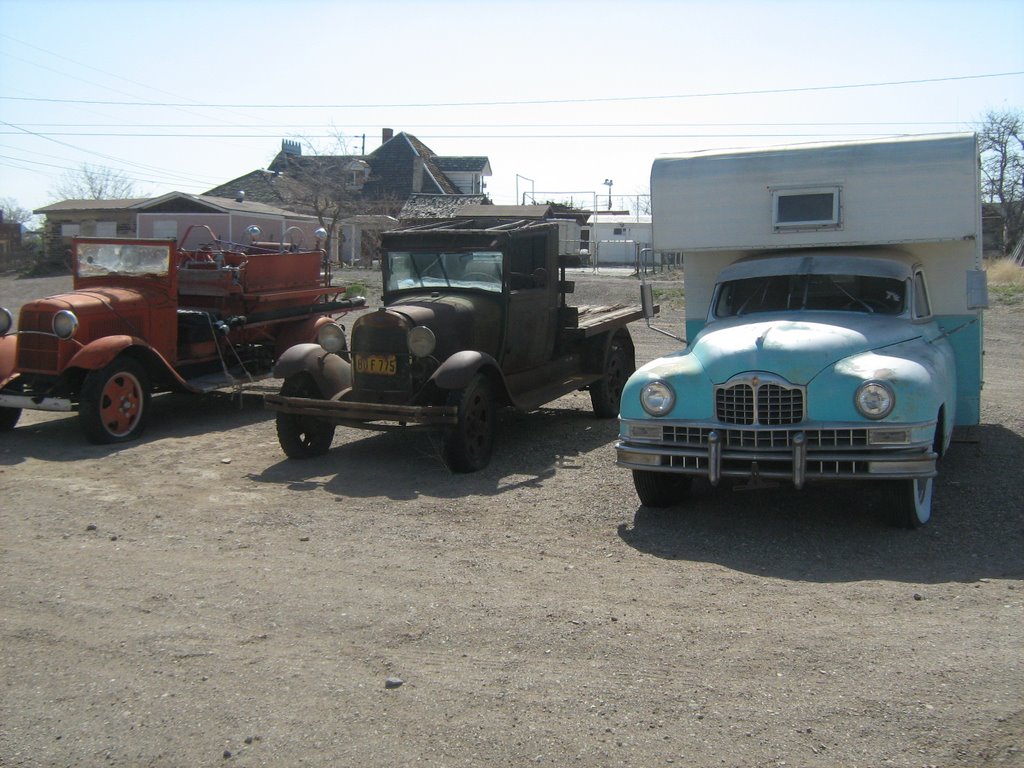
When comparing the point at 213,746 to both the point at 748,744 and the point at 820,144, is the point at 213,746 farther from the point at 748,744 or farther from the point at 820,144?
the point at 820,144

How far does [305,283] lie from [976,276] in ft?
27.4

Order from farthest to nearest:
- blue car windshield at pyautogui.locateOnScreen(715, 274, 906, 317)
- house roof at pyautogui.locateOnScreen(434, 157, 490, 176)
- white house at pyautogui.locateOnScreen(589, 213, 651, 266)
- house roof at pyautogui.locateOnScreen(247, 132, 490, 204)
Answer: house roof at pyautogui.locateOnScreen(434, 157, 490, 176), house roof at pyautogui.locateOnScreen(247, 132, 490, 204), white house at pyautogui.locateOnScreen(589, 213, 651, 266), blue car windshield at pyautogui.locateOnScreen(715, 274, 906, 317)

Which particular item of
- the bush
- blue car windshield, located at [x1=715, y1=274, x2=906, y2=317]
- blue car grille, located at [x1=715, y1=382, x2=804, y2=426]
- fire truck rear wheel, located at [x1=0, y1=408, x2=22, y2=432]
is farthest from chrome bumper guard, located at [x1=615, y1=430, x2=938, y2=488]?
the bush

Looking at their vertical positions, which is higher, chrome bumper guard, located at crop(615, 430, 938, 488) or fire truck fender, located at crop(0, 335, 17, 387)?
fire truck fender, located at crop(0, 335, 17, 387)

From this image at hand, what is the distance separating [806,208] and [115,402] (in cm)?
691

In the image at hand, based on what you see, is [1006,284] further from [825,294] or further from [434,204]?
[434,204]

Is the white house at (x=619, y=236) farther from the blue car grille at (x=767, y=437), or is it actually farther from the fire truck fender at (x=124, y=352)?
the blue car grille at (x=767, y=437)

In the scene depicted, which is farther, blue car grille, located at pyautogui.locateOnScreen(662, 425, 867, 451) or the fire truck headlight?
the fire truck headlight

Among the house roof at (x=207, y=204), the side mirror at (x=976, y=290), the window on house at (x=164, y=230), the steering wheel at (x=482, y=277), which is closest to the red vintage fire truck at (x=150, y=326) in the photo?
the steering wheel at (x=482, y=277)

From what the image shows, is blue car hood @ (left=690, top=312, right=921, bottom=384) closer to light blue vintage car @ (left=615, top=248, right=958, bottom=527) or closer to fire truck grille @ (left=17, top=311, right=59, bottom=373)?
light blue vintage car @ (left=615, top=248, right=958, bottom=527)

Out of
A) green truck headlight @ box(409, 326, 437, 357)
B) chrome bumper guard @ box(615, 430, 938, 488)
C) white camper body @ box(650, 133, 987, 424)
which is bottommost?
chrome bumper guard @ box(615, 430, 938, 488)

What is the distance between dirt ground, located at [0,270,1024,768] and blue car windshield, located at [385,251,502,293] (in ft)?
6.27

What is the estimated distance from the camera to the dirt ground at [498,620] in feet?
12.3

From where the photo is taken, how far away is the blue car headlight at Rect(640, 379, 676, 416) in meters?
6.58
